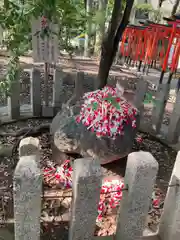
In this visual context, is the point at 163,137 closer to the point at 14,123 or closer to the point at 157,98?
the point at 157,98

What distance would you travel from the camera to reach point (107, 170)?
291 cm

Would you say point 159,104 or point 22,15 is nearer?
point 22,15

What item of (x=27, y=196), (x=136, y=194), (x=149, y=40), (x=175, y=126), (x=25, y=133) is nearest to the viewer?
(x=27, y=196)

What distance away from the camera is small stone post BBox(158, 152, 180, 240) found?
57.4 inches

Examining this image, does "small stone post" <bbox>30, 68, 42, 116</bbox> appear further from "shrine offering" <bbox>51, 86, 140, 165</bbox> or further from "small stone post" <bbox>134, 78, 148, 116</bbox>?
"small stone post" <bbox>134, 78, 148, 116</bbox>

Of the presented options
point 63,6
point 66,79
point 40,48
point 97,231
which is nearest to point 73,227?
point 97,231

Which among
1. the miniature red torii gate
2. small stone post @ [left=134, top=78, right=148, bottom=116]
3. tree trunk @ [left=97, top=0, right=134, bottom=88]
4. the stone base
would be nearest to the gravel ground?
the stone base

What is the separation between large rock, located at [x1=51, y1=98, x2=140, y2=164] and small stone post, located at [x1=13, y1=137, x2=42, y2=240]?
1.40 metres

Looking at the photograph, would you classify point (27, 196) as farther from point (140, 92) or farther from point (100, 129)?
point (140, 92)

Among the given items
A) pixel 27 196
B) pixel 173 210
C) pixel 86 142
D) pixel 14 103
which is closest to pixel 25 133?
pixel 14 103

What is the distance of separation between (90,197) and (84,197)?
1.3 inches

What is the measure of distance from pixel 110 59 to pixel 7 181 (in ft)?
6.13

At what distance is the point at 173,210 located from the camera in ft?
4.93

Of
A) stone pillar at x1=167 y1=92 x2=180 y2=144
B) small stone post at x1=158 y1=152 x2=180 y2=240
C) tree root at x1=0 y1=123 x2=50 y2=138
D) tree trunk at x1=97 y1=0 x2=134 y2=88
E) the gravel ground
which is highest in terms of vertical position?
tree trunk at x1=97 y1=0 x2=134 y2=88
